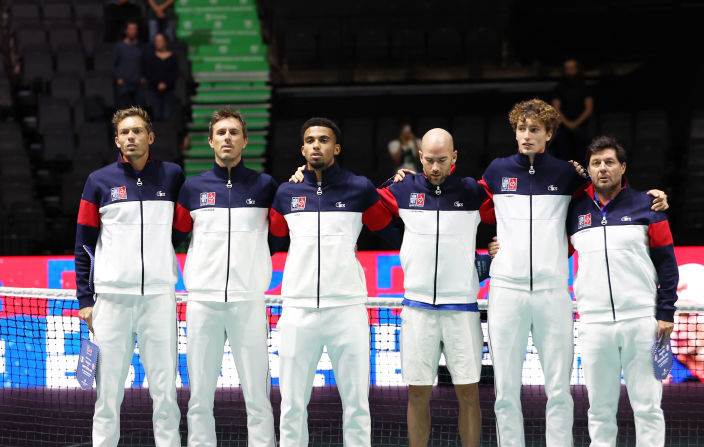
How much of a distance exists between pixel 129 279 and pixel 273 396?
139 inches

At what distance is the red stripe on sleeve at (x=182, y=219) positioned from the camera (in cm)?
614

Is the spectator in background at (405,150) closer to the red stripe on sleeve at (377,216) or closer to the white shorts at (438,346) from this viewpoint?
the red stripe on sleeve at (377,216)

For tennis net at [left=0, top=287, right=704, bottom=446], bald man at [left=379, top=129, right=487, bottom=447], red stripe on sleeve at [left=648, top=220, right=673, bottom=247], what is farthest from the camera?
tennis net at [left=0, top=287, right=704, bottom=446]

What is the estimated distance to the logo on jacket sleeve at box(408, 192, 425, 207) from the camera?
19.7 ft

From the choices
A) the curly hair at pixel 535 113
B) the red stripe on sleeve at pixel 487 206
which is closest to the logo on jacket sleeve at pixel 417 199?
the red stripe on sleeve at pixel 487 206

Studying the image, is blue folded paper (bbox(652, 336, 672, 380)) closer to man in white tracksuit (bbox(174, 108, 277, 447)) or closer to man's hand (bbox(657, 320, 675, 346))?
man's hand (bbox(657, 320, 675, 346))

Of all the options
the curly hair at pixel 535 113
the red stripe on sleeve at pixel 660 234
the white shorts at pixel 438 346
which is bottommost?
the white shorts at pixel 438 346

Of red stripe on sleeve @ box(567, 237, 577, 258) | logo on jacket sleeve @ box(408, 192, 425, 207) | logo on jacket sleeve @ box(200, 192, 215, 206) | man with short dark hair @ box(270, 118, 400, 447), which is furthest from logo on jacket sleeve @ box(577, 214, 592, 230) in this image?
logo on jacket sleeve @ box(200, 192, 215, 206)

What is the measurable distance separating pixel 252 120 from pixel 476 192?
10.2m

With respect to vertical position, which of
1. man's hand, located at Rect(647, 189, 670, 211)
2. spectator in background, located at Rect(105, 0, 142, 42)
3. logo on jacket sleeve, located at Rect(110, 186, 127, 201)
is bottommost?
man's hand, located at Rect(647, 189, 670, 211)

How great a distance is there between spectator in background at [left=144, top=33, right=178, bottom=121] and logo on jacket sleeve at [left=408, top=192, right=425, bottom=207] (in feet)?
29.4

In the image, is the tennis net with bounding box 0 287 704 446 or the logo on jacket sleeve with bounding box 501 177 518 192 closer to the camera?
the logo on jacket sleeve with bounding box 501 177 518 192

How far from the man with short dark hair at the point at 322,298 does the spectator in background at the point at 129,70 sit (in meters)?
8.95

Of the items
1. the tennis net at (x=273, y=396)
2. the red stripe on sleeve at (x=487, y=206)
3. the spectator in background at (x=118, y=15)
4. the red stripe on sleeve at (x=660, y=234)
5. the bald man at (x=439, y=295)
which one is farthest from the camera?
the spectator in background at (x=118, y=15)
